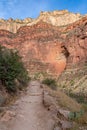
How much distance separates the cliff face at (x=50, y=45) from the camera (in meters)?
105

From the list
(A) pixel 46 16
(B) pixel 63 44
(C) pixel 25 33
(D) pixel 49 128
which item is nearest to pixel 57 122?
(D) pixel 49 128

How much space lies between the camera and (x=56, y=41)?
11812 cm

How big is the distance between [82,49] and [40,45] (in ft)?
86.3

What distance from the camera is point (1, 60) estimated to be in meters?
18.5

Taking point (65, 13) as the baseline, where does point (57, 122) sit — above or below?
below

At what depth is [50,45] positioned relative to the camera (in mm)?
120062

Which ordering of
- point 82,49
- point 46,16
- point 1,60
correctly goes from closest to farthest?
point 1,60
point 82,49
point 46,16

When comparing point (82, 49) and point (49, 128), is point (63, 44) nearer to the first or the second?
point (82, 49)

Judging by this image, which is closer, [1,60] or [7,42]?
[1,60]

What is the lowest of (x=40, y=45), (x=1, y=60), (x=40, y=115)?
(x=40, y=115)

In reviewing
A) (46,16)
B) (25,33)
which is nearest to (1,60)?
(25,33)

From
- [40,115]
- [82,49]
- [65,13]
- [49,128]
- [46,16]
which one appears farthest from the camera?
[65,13]

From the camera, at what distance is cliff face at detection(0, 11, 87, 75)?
343 feet

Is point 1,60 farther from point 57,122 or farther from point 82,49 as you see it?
point 82,49
